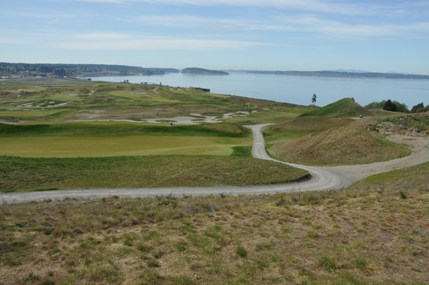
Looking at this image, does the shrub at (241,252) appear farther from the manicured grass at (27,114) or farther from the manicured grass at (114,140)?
the manicured grass at (27,114)

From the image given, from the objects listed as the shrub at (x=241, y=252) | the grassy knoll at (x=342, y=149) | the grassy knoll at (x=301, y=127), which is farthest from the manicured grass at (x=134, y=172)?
the grassy knoll at (x=301, y=127)

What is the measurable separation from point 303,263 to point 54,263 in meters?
7.85

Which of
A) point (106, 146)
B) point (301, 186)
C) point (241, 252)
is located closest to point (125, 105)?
point (106, 146)

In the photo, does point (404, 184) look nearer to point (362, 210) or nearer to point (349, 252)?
point (362, 210)

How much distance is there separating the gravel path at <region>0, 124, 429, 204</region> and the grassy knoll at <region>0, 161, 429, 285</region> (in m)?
5.68

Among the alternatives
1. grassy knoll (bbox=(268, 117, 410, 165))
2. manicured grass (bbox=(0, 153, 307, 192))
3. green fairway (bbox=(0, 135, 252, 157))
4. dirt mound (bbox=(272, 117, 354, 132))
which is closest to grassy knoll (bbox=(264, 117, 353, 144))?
dirt mound (bbox=(272, 117, 354, 132))

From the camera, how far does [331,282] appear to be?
955 cm

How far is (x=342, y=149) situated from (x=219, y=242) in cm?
3148

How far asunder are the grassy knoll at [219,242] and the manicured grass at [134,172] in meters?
8.84

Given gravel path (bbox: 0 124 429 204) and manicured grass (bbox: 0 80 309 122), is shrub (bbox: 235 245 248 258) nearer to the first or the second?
gravel path (bbox: 0 124 429 204)

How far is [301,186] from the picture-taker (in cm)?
2831

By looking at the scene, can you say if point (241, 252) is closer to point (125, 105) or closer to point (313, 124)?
point (313, 124)

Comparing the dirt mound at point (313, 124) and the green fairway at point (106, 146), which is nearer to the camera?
the green fairway at point (106, 146)

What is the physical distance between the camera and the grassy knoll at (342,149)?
125ft
